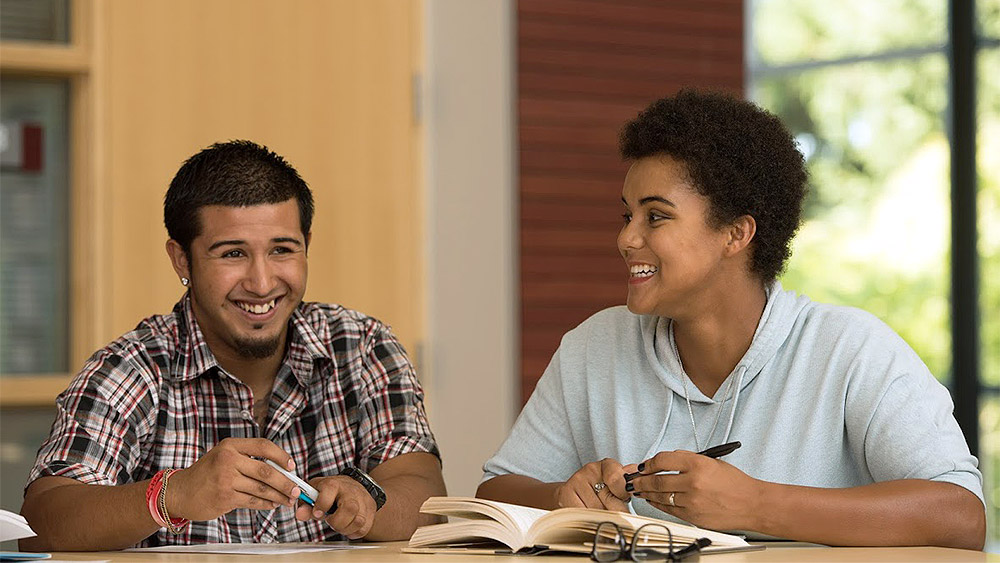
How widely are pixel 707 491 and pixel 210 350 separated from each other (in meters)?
1.02

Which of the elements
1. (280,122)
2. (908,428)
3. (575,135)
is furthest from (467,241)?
(908,428)

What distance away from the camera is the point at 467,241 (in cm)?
400

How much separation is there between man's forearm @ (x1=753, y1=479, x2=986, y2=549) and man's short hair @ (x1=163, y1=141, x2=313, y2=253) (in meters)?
1.07

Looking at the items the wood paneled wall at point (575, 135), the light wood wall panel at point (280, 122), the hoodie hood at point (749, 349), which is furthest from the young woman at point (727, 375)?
the wood paneled wall at point (575, 135)

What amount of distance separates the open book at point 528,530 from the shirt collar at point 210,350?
0.61 metres

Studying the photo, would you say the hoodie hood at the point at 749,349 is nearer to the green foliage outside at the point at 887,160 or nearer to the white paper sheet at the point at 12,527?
the white paper sheet at the point at 12,527

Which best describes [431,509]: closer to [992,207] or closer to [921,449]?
[921,449]

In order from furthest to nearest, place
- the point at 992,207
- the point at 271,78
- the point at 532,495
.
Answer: the point at 992,207 < the point at 271,78 < the point at 532,495

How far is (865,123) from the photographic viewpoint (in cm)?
556

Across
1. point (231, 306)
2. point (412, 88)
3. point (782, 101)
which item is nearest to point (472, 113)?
point (412, 88)

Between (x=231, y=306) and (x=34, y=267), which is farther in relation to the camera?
(x=34, y=267)

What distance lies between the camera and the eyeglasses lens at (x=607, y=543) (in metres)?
1.76

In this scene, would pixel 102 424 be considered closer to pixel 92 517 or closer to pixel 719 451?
pixel 92 517

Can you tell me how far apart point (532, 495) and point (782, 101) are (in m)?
3.71
